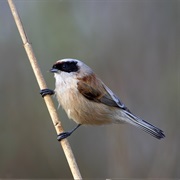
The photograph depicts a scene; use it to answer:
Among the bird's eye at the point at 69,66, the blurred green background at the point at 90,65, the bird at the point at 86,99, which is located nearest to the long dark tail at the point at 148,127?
the bird at the point at 86,99

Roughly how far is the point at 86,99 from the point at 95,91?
0.28ft

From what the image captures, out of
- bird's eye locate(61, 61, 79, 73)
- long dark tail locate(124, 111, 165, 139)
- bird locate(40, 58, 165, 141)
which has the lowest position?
long dark tail locate(124, 111, 165, 139)

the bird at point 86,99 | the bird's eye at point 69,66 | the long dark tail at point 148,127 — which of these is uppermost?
the bird's eye at point 69,66

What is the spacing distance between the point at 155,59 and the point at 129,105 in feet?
1.99

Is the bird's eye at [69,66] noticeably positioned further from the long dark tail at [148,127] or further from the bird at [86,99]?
the long dark tail at [148,127]

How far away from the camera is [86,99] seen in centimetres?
286

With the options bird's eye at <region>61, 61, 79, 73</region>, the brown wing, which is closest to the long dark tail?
the brown wing

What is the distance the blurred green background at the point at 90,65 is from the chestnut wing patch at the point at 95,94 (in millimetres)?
1119

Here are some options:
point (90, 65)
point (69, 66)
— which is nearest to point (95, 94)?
point (69, 66)

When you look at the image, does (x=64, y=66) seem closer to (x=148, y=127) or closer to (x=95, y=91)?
(x=95, y=91)

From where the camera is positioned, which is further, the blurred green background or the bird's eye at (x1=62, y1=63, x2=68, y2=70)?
the blurred green background

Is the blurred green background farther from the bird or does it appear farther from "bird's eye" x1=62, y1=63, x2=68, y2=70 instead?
"bird's eye" x1=62, y1=63, x2=68, y2=70

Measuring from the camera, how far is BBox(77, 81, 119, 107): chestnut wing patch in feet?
9.29

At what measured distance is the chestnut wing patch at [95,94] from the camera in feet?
9.29
